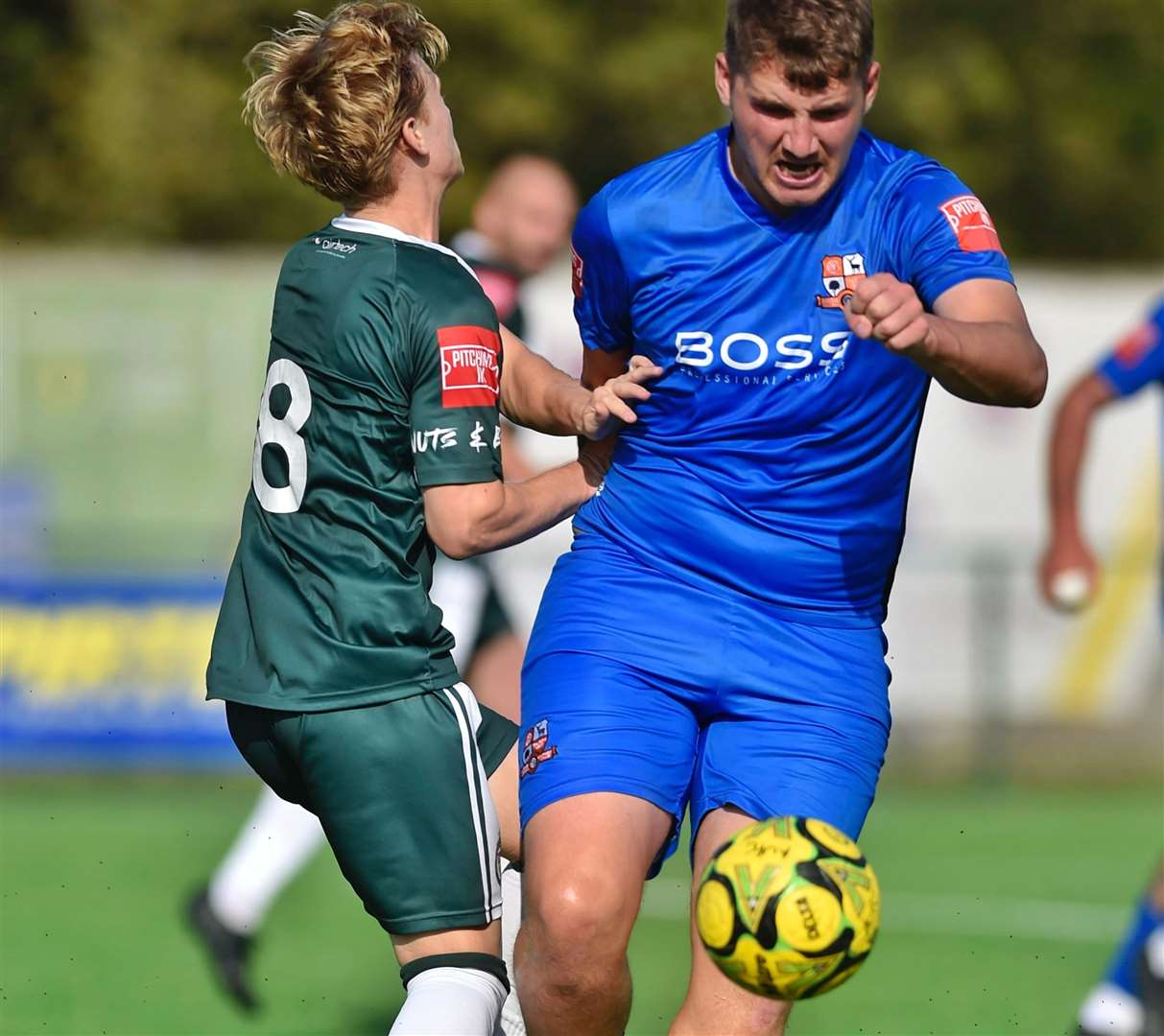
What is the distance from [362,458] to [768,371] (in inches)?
37.2

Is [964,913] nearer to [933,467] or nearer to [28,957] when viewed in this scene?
[28,957]

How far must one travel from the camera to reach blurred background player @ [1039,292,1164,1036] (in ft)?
19.1

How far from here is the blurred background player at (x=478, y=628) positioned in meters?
6.83

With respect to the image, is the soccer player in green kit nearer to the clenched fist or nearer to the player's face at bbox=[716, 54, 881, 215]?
the player's face at bbox=[716, 54, 881, 215]

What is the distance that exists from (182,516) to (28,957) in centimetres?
717

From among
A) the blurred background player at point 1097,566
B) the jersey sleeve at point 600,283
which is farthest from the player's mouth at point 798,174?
the blurred background player at point 1097,566

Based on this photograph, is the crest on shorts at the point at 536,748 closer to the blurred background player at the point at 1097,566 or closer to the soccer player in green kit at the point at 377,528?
the soccer player in green kit at the point at 377,528

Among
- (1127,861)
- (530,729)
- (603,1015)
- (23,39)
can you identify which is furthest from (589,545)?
(23,39)

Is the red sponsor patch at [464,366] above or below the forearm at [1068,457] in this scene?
above

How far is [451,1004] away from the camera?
13.3 ft

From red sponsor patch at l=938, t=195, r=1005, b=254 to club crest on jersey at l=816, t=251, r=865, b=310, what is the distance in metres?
0.21

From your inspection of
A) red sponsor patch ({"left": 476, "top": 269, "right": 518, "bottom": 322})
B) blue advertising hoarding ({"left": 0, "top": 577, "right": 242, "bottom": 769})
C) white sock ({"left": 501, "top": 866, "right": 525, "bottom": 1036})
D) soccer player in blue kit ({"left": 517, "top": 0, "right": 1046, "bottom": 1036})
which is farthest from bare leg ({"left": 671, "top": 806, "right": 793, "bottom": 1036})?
blue advertising hoarding ({"left": 0, "top": 577, "right": 242, "bottom": 769})

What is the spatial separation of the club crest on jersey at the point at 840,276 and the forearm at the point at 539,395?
24.2 inches

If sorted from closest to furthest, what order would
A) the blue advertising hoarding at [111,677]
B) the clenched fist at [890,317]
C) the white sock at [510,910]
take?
the clenched fist at [890,317] < the white sock at [510,910] < the blue advertising hoarding at [111,677]
